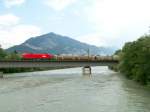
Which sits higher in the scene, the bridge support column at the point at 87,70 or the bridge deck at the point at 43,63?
the bridge deck at the point at 43,63

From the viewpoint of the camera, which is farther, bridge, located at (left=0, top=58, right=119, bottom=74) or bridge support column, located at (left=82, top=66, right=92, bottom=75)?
bridge support column, located at (left=82, top=66, right=92, bottom=75)

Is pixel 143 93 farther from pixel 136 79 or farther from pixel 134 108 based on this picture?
pixel 136 79

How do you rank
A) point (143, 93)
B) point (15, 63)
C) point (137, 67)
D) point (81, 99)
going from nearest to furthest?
1. point (81, 99)
2. point (143, 93)
3. point (137, 67)
4. point (15, 63)

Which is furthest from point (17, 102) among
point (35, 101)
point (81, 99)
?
point (81, 99)

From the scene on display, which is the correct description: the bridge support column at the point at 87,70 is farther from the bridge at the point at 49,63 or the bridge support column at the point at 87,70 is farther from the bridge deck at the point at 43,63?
the bridge deck at the point at 43,63

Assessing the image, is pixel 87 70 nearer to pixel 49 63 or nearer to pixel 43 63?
pixel 49 63

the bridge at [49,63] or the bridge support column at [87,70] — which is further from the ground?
the bridge at [49,63]

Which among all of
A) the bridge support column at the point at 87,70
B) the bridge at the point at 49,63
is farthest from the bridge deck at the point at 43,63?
the bridge support column at the point at 87,70

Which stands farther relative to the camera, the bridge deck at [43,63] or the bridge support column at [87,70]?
the bridge support column at [87,70]

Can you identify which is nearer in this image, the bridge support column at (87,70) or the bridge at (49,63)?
the bridge at (49,63)

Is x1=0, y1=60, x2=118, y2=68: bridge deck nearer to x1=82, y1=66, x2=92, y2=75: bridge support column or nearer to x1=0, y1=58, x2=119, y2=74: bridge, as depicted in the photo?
x1=0, y1=58, x2=119, y2=74: bridge

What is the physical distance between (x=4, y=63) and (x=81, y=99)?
71523 millimetres

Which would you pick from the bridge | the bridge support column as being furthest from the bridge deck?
the bridge support column

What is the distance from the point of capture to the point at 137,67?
82.8 metres
